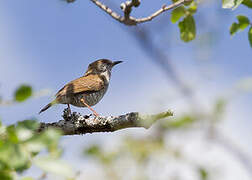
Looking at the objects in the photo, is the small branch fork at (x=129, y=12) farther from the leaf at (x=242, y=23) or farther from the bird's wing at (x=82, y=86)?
the bird's wing at (x=82, y=86)

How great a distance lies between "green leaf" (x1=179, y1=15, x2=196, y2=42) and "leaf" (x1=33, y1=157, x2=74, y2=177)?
263 cm

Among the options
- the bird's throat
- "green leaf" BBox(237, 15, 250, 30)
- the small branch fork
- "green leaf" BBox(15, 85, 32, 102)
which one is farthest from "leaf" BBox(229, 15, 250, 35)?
the bird's throat

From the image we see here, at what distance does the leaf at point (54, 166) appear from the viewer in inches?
43.7

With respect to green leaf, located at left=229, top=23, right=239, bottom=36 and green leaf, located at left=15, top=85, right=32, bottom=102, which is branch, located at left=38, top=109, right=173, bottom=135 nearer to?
green leaf, located at left=229, top=23, right=239, bottom=36

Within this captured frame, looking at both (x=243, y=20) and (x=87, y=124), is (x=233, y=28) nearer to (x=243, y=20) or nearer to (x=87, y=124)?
(x=243, y=20)

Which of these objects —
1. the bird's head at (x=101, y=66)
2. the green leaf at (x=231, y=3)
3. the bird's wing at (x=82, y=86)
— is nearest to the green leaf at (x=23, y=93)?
the green leaf at (x=231, y=3)

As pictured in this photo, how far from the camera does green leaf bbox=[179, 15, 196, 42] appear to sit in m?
3.61

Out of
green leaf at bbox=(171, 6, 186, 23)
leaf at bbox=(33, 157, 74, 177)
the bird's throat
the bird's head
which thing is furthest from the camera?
the bird's head

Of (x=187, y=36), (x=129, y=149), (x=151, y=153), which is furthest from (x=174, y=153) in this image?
(x=187, y=36)

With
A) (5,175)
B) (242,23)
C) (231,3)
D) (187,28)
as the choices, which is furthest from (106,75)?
(5,175)

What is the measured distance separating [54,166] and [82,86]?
5.76 meters

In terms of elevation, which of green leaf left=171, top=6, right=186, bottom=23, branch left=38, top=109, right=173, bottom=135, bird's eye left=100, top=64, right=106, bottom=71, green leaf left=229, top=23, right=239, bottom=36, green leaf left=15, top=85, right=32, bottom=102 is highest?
green leaf left=15, top=85, right=32, bottom=102

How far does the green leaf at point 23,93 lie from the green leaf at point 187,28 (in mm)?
2509

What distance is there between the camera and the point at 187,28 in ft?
11.9
